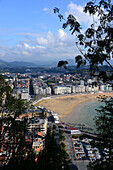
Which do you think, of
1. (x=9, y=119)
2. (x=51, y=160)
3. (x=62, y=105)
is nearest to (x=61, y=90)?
(x=62, y=105)

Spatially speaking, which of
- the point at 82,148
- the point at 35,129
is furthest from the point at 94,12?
the point at 35,129

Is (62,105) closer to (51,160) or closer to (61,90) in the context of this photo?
(61,90)

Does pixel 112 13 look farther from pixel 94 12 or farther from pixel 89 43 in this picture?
pixel 89 43

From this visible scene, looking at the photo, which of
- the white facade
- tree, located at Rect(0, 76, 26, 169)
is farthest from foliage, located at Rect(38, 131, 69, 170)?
the white facade

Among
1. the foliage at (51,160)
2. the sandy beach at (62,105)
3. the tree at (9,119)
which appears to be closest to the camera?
the tree at (9,119)

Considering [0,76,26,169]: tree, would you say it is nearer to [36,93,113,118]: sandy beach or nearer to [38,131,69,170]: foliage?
[38,131,69,170]: foliage

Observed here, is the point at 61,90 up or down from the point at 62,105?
up

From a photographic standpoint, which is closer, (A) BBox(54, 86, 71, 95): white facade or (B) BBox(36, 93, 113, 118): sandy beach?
(B) BBox(36, 93, 113, 118): sandy beach

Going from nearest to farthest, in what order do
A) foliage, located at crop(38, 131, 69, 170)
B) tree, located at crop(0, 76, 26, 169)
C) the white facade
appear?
tree, located at crop(0, 76, 26, 169), foliage, located at crop(38, 131, 69, 170), the white facade

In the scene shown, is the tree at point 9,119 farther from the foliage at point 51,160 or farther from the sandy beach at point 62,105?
the sandy beach at point 62,105

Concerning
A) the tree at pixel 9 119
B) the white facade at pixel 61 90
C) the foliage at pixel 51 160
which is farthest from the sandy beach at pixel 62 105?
the tree at pixel 9 119

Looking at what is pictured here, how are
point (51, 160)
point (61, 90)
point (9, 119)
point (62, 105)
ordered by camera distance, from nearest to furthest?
point (9, 119) → point (51, 160) → point (62, 105) → point (61, 90)
